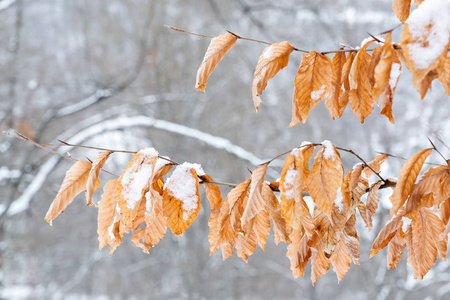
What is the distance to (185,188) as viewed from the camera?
3.42ft

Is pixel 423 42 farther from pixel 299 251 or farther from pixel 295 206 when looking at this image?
pixel 299 251

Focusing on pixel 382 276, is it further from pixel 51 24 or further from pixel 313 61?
pixel 51 24

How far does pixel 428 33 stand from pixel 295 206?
0.42m

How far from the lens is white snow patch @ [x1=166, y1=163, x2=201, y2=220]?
1024mm

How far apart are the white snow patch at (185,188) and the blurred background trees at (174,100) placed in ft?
7.71

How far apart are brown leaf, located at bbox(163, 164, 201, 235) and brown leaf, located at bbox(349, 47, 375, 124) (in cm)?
44

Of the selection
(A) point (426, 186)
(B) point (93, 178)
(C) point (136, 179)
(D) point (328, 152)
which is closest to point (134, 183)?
(C) point (136, 179)

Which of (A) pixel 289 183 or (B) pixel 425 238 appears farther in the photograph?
(B) pixel 425 238

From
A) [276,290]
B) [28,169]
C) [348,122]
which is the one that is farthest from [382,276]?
[276,290]

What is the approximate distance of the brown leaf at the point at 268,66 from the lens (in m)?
0.97

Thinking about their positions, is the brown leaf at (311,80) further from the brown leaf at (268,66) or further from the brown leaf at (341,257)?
the brown leaf at (341,257)

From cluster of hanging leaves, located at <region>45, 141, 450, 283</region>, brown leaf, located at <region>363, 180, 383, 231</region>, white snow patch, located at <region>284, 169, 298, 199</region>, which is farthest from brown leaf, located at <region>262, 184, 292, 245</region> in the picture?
brown leaf, located at <region>363, 180, 383, 231</region>

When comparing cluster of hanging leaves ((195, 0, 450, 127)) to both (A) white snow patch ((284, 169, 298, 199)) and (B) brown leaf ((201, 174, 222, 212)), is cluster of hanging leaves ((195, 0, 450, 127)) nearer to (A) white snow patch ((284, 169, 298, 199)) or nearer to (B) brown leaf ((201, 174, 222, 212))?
(A) white snow patch ((284, 169, 298, 199))

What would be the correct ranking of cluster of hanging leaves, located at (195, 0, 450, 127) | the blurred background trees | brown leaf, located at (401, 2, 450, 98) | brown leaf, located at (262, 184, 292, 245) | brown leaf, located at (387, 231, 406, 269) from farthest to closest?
the blurred background trees < brown leaf, located at (387, 231, 406, 269) < brown leaf, located at (262, 184, 292, 245) < cluster of hanging leaves, located at (195, 0, 450, 127) < brown leaf, located at (401, 2, 450, 98)
